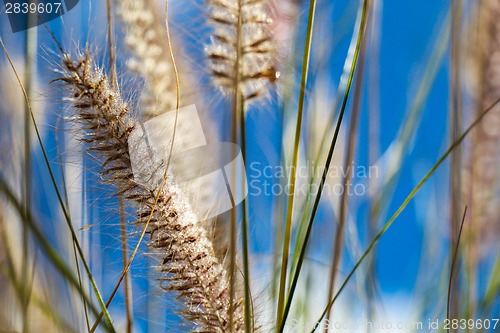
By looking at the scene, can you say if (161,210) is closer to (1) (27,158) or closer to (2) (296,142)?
(2) (296,142)

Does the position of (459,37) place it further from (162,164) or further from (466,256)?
(162,164)

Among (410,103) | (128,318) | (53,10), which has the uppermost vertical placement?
(53,10)

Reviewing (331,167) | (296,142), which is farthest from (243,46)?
(331,167)

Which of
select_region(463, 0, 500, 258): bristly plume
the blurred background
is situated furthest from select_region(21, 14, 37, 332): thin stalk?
select_region(463, 0, 500, 258): bristly plume

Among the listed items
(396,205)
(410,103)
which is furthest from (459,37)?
(396,205)

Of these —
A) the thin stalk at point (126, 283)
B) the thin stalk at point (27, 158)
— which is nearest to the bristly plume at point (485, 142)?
the thin stalk at point (126, 283)

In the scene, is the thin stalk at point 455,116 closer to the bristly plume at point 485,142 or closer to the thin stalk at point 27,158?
the bristly plume at point 485,142
